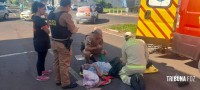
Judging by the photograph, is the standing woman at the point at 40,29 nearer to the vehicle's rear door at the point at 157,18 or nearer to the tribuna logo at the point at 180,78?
the tribuna logo at the point at 180,78

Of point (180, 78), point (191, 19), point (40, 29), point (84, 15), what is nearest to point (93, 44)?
point (40, 29)

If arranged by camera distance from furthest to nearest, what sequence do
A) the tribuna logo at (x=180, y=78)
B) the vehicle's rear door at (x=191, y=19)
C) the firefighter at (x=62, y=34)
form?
the vehicle's rear door at (x=191, y=19)
the tribuna logo at (x=180, y=78)
the firefighter at (x=62, y=34)

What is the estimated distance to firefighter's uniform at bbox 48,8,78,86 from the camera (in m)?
5.03

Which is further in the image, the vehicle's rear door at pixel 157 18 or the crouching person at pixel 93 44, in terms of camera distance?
the vehicle's rear door at pixel 157 18

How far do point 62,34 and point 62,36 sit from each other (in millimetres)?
44

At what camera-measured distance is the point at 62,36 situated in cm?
517

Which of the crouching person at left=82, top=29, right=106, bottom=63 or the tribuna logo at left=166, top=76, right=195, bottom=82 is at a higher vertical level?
the crouching person at left=82, top=29, right=106, bottom=63

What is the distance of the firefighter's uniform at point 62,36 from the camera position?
5031 millimetres

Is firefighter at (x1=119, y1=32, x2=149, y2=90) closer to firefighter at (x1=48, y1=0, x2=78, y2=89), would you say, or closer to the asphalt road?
the asphalt road

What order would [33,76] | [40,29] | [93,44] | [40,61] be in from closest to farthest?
[40,29] → [40,61] → [33,76] → [93,44]

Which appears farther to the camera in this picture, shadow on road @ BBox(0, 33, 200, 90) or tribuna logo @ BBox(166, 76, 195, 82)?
tribuna logo @ BBox(166, 76, 195, 82)

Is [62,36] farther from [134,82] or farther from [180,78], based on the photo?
[180,78]

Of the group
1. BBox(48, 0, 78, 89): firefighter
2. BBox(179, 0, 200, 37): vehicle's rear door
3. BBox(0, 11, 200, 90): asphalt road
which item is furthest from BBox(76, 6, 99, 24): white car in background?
BBox(48, 0, 78, 89): firefighter

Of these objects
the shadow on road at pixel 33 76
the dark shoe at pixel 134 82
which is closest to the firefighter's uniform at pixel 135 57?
the dark shoe at pixel 134 82
